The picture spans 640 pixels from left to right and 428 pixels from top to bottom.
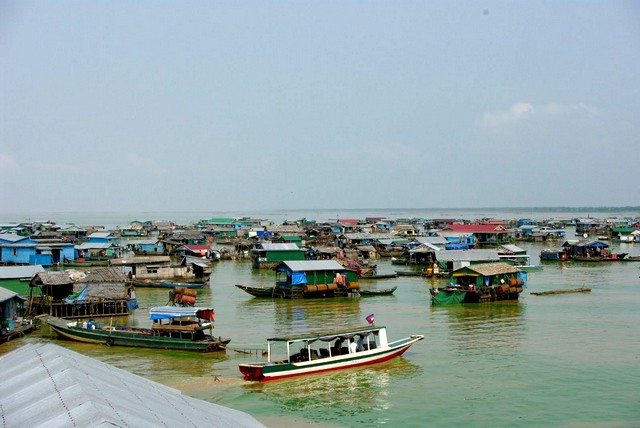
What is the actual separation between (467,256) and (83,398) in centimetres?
3906

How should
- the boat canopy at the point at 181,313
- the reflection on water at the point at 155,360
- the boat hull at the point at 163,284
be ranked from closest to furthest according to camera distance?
the reflection on water at the point at 155,360
the boat canopy at the point at 181,313
the boat hull at the point at 163,284

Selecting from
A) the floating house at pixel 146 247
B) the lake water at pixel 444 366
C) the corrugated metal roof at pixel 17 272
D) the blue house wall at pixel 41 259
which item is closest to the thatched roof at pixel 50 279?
the lake water at pixel 444 366

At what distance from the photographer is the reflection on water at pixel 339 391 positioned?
16125mm

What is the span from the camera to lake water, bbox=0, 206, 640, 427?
15961 mm

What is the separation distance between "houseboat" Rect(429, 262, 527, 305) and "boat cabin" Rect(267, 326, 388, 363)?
39.6 ft

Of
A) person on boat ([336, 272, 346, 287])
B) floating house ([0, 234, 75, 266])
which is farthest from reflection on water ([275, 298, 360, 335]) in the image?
floating house ([0, 234, 75, 266])

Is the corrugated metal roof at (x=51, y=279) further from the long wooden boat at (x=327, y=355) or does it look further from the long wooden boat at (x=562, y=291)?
the long wooden boat at (x=562, y=291)

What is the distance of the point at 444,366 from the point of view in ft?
66.1

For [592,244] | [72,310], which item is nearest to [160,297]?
[72,310]

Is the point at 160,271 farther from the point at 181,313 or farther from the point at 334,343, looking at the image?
the point at 334,343

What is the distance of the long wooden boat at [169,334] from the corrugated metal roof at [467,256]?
24.8 m

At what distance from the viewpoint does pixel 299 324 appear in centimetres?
2756

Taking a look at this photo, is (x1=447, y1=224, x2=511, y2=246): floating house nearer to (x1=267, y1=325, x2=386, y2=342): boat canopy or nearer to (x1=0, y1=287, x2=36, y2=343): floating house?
(x1=267, y1=325, x2=386, y2=342): boat canopy

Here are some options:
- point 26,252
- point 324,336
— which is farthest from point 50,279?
point 26,252
